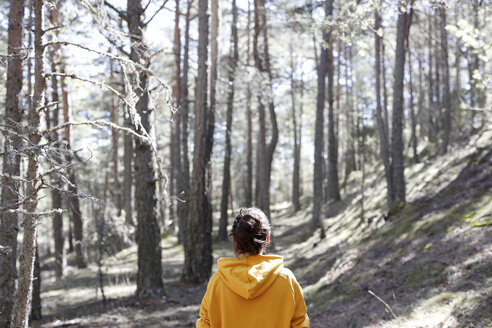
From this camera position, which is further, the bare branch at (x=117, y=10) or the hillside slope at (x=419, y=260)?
the bare branch at (x=117, y=10)

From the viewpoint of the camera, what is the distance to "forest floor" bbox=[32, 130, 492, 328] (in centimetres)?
695

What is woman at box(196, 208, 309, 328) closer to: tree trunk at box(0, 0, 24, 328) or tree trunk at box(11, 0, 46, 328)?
tree trunk at box(11, 0, 46, 328)

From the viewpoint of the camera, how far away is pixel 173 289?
11633mm

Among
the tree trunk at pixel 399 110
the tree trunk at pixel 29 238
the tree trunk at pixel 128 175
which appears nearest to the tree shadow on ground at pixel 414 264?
the tree trunk at pixel 399 110

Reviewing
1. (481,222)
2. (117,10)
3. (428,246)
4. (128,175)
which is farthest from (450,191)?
(128,175)

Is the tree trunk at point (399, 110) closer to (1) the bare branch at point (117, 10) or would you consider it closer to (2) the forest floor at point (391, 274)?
(2) the forest floor at point (391, 274)

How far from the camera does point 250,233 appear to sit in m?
2.78

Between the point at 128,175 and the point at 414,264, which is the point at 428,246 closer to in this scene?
the point at 414,264

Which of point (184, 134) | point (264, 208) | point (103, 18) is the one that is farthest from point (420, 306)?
point (184, 134)

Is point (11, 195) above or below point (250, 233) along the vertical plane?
above

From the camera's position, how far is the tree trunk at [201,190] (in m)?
12.3

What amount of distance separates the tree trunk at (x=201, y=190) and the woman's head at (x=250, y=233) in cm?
957

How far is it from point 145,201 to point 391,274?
19.1ft

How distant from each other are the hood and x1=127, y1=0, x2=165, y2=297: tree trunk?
304 inches
